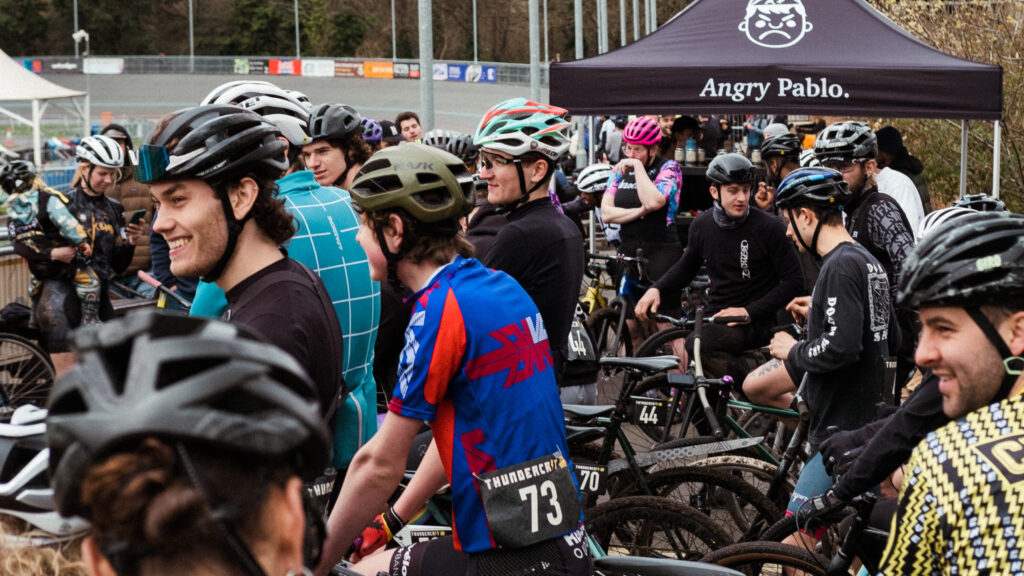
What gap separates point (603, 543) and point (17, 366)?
651 cm

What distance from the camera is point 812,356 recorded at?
496 cm

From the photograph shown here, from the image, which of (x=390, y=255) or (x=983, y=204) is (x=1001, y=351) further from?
(x=983, y=204)

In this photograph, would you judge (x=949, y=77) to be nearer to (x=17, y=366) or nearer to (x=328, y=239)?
(x=328, y=239)

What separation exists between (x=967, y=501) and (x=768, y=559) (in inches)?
98.7

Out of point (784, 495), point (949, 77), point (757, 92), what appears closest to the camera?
point (784, 495)

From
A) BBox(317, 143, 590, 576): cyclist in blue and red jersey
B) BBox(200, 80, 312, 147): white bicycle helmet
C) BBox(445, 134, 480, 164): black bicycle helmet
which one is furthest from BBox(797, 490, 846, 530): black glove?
BBox(445, 134, 480, 164): black bicycle helmet

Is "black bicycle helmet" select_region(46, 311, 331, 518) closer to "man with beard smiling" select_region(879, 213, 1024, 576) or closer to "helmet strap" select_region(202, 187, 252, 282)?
"man with beard smiling" select_region(879, 213, 1024, 576)

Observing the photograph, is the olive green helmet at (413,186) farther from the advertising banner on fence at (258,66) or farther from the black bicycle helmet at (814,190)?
the advertising banner on fence at (258,66)

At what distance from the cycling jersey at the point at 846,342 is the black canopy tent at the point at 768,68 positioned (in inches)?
160

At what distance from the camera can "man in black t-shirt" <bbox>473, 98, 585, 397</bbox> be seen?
4.96 metres

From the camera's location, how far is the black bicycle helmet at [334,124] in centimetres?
609

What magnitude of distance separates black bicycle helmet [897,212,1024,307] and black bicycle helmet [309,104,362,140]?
149 inches

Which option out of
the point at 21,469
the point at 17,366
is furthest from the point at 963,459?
the point at 17,366

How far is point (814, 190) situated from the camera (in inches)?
205
